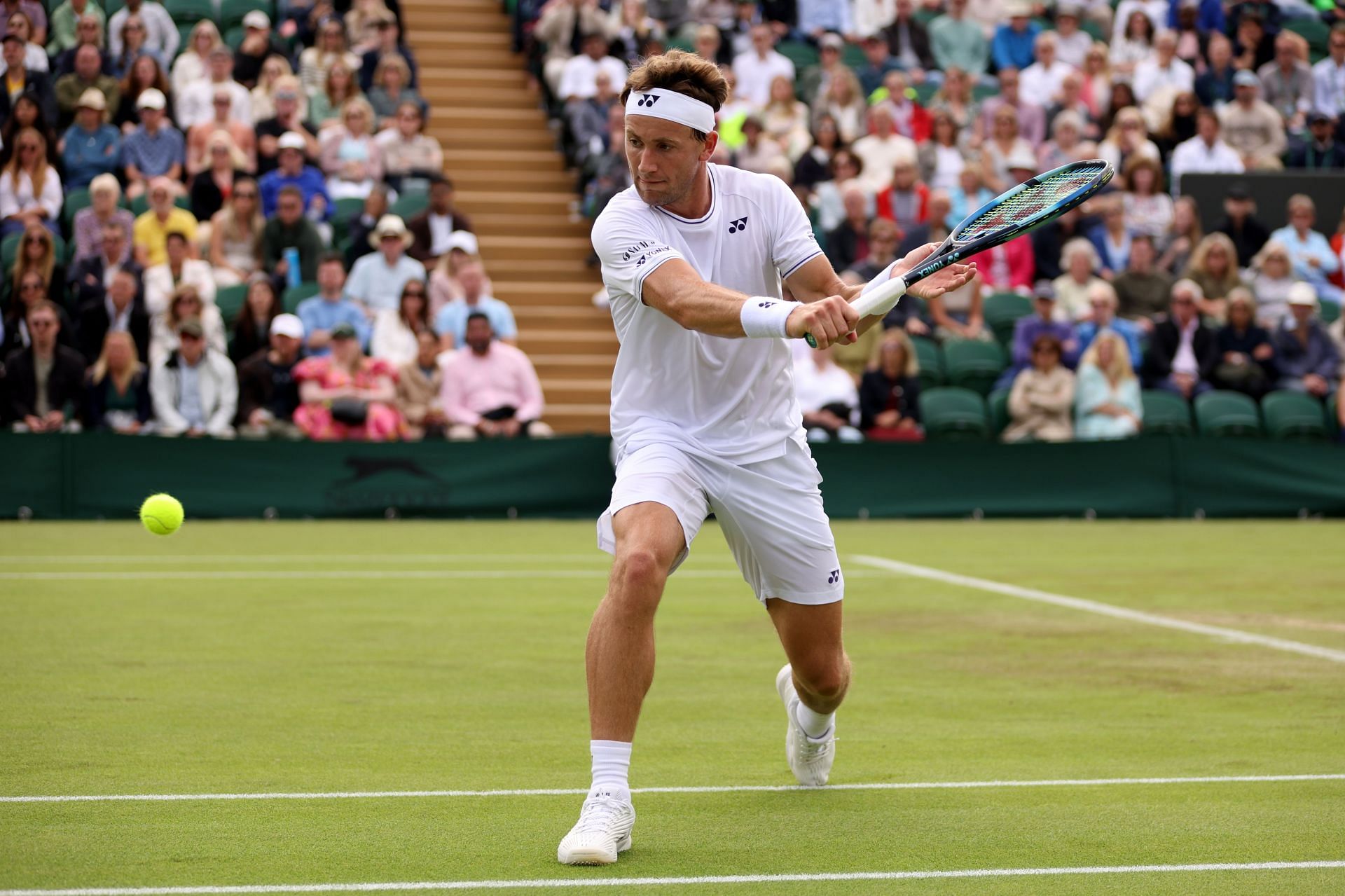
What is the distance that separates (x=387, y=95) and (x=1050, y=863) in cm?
1668

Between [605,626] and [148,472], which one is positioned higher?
[605,626]

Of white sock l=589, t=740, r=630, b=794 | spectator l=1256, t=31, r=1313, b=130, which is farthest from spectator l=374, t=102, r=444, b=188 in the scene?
white sock l=589, t=740, r=630, b=794

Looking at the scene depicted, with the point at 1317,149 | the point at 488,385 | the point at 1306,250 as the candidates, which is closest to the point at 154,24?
the point at 488,385

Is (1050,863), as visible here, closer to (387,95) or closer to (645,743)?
(645,743)

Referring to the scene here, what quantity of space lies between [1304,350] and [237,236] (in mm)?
10984

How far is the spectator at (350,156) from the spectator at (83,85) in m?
2.22

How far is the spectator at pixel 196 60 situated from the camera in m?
19.2

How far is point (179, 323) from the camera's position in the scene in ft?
54.0

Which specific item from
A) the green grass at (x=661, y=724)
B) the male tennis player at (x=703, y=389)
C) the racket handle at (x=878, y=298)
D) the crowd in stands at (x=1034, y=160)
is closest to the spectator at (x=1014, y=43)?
the crowd in stands at (x=1034, y=160)

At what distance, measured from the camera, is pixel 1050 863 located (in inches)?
186

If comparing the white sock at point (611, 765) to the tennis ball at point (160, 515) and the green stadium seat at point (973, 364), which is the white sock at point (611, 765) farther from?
the green stadium seat at point (973, 364)

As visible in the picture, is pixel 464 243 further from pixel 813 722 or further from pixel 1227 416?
pixel 813 722

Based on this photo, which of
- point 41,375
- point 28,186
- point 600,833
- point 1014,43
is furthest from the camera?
point 1014,43

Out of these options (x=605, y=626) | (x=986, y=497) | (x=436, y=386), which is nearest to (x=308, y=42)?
(x=436, y=386)
